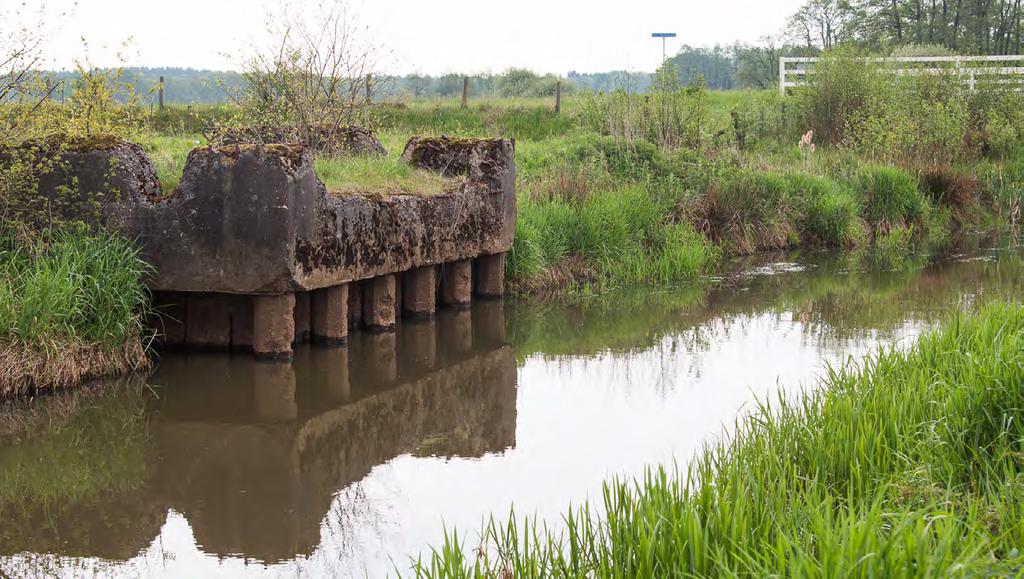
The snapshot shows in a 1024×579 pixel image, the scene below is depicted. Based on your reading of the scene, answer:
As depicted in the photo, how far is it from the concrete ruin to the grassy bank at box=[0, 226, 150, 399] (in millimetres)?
336

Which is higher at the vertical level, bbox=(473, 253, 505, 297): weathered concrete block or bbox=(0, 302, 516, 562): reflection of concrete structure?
bbox=(473, 253, 505, 297): weathered concrete block

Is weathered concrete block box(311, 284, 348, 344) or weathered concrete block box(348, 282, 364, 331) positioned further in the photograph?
weathered concrete block box(348, 282, 364, 331)

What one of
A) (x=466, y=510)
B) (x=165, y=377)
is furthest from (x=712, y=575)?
(x=165, y=377)

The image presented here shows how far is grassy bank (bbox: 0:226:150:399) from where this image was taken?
339 inches

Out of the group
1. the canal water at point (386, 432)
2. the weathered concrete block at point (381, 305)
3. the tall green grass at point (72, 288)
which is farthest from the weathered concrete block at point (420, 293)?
the tall green grass at point (72, 288)

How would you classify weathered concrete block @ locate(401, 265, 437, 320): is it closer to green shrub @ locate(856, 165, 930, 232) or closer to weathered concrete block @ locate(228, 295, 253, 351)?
weathered concrete block @ locate(228, 295, 253, 351)

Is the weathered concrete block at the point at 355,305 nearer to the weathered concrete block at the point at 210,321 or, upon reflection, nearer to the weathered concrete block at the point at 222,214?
the weathered concrete block at the point at 222,214

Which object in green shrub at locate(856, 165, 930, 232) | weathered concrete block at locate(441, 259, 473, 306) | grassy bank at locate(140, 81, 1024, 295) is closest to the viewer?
weathered concrete block at locate(441, 259, 473, 306)

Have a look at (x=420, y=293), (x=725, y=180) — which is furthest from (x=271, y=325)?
(x=725, y=180)

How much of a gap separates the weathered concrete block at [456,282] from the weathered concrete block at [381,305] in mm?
1603

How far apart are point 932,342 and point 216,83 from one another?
930 cm

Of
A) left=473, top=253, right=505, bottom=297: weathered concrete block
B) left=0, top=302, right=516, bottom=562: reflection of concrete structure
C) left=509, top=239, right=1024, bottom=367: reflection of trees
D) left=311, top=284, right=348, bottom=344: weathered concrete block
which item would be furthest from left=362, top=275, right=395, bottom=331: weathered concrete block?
left=473, top=253, right=505, bottom=297: weathered concrete block

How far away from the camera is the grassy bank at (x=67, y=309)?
861 centimetres

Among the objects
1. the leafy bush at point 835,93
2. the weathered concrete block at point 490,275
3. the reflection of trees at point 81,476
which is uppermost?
the leafy bush at point 835,93
